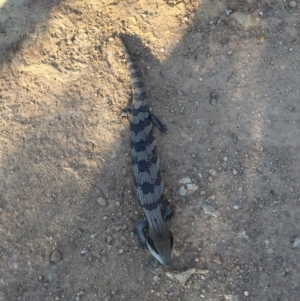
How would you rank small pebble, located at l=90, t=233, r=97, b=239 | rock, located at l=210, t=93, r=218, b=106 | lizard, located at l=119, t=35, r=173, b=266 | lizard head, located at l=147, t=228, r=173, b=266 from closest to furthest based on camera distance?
lizard head, located at l=147, t=228, r=173, b=266
lizard, located at l=119, t=35, r=173, b=266
small pebble, located at l=90, t=233, r=97, b=239
rock, located at l=210, t=93, r=218, b=106

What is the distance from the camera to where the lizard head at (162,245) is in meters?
6.09

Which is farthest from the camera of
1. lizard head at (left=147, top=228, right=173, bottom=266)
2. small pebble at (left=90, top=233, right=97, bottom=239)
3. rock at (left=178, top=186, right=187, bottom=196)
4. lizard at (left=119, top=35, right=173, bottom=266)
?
rock at (left=178, top=186, right=187, bottom=196)

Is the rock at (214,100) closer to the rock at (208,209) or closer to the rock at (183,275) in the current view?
the rock at (208,209)

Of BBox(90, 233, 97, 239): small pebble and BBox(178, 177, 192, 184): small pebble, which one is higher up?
BBox(178, 177, 192, 184): small pebble

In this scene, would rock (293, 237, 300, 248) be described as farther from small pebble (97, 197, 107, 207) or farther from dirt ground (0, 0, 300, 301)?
small pebble (97, 197, 107, 207)

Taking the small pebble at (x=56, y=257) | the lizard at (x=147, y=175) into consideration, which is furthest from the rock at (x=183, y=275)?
the small pebble at (x=56, y=257)

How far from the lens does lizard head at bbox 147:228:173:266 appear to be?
6090mm

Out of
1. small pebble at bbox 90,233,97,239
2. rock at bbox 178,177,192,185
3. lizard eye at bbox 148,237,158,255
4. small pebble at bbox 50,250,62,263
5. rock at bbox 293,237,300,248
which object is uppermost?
rock at bbox 178,177,192,185

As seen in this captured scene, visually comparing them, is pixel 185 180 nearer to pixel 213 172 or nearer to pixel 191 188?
pixel 191 188

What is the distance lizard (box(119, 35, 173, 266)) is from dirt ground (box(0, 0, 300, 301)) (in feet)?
0.53

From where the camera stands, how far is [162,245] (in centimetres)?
613

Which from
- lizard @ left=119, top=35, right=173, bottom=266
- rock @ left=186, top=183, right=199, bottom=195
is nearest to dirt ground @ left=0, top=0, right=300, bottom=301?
rock @ left=186, top=183, right=199, bottom=195

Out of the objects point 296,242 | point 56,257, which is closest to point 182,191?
point 296,242

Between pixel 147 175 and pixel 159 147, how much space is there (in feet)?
1.80
